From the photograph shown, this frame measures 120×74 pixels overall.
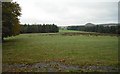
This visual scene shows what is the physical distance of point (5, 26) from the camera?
33.7 meters

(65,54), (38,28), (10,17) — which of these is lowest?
(65,54)

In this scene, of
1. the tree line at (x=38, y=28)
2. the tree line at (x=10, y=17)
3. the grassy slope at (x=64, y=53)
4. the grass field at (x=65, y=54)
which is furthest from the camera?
the tree line at (x=38, y=28)

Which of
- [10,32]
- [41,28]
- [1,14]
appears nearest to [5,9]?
[1,14]

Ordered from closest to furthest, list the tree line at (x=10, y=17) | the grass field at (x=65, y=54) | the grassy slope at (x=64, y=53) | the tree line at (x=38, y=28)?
1. the grass field at (x=65, y=54)
2. the grassy slope at (x=64, y=53)
3. the tree line at (x=10, y=17)
4. the tree line at (x=38, y=28)

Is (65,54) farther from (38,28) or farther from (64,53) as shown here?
(38,28)

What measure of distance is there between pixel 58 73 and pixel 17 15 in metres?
28.0

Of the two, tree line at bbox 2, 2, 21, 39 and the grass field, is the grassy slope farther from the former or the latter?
tree line at bbox 2, 2, 21, 39

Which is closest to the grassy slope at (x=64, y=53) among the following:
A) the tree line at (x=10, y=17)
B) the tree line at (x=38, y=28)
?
the tree line at (x=10, y=17)

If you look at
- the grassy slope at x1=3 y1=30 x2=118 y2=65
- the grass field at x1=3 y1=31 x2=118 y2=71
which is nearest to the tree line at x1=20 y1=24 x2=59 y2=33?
the grassy slope at x1=3 y1=30 x2=118 y2=65

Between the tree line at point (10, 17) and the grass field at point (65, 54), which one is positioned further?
the tree line at point (10, 17)

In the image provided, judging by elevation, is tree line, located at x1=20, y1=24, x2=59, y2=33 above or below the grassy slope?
above

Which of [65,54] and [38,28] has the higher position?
[38,28]

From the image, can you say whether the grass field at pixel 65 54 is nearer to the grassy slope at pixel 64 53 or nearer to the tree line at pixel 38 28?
the grassy slope at pixel 64 53

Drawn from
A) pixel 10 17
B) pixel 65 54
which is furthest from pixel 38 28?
pixel 65 54
